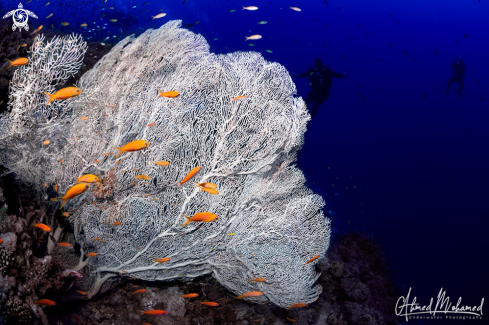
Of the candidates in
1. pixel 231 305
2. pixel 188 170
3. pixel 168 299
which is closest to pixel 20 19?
pixel 188 170

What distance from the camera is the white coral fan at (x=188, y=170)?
3.72m

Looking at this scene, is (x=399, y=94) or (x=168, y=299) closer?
(x=168, y=299)

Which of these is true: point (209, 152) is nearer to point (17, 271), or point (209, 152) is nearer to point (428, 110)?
point (17, 271)

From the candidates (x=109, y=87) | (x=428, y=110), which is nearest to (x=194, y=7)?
(x=428, y=110)

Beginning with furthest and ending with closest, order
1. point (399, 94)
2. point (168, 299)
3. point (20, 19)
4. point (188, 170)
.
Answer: point (399, 94) < point (20, 19) < point (168, 299) < point (188, 170)

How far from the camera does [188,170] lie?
12.9 feet

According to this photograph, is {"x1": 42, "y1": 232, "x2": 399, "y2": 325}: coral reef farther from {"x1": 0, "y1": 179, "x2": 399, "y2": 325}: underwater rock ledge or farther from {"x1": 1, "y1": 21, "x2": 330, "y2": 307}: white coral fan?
{"x1": 1, "y1": 21, "x2": 330, "y2": 307}: white coral fan

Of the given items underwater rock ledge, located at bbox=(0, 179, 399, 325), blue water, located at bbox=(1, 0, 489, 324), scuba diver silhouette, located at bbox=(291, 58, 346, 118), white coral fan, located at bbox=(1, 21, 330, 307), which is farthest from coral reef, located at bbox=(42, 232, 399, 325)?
blue water, located at bbox=(1, 0, 489, 324)

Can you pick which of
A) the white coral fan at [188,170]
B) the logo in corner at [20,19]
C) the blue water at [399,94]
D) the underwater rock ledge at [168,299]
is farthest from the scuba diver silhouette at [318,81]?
the blue water at [399,94]

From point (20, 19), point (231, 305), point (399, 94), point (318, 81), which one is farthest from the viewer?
point (399, 94)

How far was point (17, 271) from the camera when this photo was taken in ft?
8.84

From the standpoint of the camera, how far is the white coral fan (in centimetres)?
372

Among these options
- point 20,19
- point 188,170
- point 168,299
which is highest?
point 20,19

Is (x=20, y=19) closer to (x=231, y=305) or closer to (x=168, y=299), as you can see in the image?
(x=168, y=299)
